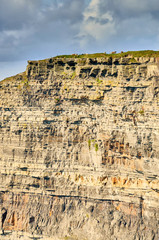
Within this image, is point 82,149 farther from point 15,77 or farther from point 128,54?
point 15,77

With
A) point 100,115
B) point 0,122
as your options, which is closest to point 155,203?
point 100,115

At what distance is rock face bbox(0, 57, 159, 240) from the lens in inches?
695

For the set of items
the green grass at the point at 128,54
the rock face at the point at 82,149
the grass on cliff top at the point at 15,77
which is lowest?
the rock face at the point at 82,149

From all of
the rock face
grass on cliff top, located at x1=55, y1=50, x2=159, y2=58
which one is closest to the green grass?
grass on cliff top, located at x1=55, y1=50, x2=159, y2=58

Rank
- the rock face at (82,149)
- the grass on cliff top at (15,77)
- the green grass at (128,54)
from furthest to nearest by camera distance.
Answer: the grass on cliff top at (15,77) → the green grass at (128,54) → the rock face at (82,149)

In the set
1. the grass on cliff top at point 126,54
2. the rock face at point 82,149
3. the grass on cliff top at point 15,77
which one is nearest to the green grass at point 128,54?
the grass on cliff top at point 126,54

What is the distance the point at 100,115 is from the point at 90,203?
8.55m

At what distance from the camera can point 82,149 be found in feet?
64.1

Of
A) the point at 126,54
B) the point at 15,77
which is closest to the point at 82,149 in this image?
the point at 126,54

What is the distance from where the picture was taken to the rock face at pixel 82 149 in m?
17.7

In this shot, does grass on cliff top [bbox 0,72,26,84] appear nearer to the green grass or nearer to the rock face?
the rock face

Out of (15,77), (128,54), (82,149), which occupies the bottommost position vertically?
(82,149)

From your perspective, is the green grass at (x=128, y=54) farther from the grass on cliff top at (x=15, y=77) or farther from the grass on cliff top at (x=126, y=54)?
the grass on cliff top at (x=15, y=77)

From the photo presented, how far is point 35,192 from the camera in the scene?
2003 centimetres
